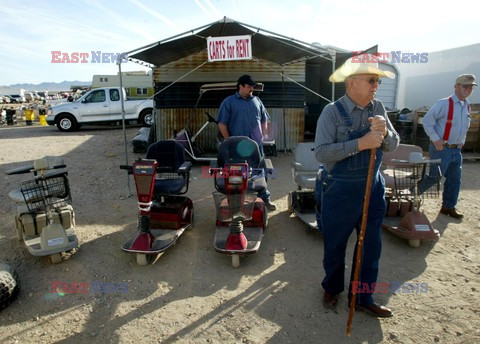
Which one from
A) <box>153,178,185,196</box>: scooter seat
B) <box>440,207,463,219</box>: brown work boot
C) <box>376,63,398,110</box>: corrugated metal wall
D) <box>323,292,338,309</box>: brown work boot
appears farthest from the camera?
<box>376,63,398,110</box>: corrugated metal wall

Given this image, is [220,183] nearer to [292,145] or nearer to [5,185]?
[5,185]

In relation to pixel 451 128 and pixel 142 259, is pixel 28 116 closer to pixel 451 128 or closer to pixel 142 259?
pixel 142 259

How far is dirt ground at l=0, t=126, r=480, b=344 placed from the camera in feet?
8.34

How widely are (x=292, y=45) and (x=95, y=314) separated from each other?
5447mm

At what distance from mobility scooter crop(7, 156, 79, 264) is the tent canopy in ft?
9.70

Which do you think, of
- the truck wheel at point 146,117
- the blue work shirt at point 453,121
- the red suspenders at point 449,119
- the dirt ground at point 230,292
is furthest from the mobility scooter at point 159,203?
the truck wheel at point 146,117

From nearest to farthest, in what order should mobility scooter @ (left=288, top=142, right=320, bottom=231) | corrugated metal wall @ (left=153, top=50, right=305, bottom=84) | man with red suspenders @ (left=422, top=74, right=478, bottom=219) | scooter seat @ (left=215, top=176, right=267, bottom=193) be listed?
scooter seat @ (left=215, top=176, right=267, bottom=193) → man with red suspenders @ (left=422, top=74, right=478, bottom=219) → mobility scooter @ (left=288, top=142, right=320, bottom=231) → corrugated metal wall @ (left=153, top=50, right=305, bottom=84)

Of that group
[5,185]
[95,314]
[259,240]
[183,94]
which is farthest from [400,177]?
[5,185]

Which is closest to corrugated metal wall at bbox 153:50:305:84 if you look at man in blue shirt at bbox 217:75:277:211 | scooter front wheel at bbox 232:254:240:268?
man in blue shirt at bbox 217:75:277:211

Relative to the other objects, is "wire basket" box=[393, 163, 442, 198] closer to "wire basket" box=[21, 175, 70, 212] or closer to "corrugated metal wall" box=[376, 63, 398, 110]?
"wire basket" box=[21, 175, 70, 212]

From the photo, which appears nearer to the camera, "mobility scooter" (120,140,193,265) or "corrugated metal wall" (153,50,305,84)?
"mobility scooter" (120,140,193,265)

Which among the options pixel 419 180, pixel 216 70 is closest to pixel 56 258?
pixel 419 180

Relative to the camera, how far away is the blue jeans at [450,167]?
14.4ft

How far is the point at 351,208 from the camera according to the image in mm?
2428
